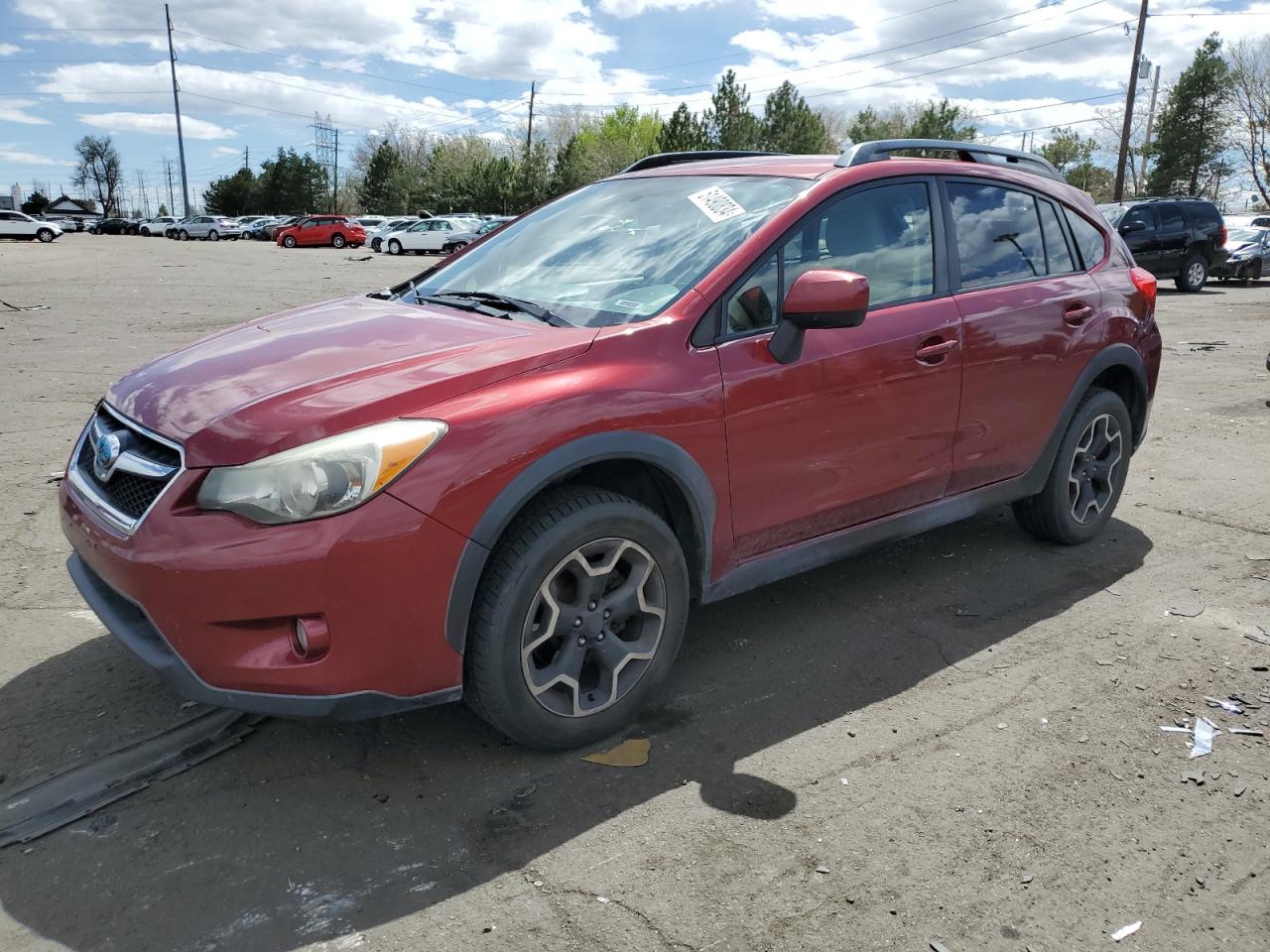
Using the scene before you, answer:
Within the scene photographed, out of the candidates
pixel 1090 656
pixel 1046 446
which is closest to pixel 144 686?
pixel 1090 656

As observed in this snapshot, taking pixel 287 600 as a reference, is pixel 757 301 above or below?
above

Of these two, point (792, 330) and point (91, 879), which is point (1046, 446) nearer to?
point (792, 330)

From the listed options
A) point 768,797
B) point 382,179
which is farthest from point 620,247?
point 382,179

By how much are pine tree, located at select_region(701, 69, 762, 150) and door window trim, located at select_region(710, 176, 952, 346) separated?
184ft

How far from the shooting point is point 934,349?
383 centimetres

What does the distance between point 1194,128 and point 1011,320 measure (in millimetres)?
65495

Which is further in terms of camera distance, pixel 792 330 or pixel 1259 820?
pixel 792 330

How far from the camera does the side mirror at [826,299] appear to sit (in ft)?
10.5

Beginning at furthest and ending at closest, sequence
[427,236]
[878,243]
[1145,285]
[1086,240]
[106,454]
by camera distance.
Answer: [427,236] → [1145,285] → [1086,240] → [878,243] → [106,454]

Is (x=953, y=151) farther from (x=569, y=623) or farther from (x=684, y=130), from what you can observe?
(x=684, y=130)

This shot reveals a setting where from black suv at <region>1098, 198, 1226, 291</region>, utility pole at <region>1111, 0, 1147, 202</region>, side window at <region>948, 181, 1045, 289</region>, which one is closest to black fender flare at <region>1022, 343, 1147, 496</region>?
side window at <region>948, 181, 1045, 289</region>

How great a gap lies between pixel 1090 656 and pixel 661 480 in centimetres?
186

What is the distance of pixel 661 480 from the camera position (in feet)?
10.5

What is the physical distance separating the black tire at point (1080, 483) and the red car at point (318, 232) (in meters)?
47.8
